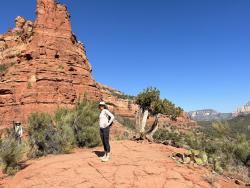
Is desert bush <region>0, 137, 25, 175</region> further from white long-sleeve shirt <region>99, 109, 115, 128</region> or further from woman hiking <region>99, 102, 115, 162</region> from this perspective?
white long-sleeve shirt <region>99, 109, 115, 128</region>

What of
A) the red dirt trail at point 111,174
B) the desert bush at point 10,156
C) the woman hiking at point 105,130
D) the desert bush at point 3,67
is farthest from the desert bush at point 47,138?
the desert bush at point 3,67

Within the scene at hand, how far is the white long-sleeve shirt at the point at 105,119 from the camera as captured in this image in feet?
32.3

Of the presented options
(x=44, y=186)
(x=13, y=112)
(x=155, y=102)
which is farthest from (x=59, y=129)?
(x=13, y=112)

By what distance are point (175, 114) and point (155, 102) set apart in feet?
13.4

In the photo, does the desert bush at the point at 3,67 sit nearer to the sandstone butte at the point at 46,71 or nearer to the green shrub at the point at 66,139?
the sandstone butte at the point at 46,71

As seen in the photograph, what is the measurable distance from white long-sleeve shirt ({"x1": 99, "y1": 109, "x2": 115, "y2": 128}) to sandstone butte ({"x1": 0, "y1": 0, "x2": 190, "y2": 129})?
27233 millimetres

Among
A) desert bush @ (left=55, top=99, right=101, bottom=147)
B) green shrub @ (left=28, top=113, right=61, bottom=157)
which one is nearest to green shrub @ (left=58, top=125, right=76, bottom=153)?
green shrub @ (left=28, top=113, right=61, bottom=157)

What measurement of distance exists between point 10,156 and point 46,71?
30.9 meters

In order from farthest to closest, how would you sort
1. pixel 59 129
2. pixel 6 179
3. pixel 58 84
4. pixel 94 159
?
pixel 58 84
pixel 59 129
pixel 94 159
pixel 6 179

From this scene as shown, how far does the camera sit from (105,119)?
993 cm

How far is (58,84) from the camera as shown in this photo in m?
39.5

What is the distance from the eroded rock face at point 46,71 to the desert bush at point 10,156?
26.6 meters

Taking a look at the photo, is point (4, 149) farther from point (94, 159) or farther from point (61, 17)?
point (61, 17)

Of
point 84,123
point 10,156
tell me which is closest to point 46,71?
point 84,123
